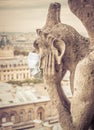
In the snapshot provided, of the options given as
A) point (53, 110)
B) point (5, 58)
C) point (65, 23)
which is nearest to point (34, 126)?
point (53, 110)

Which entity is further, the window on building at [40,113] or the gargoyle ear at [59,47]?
the window on building at [40,113]

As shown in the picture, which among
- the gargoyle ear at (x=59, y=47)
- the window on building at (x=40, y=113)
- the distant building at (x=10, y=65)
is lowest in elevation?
the window on building at (x=40, y=113)

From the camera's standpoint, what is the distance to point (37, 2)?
1.97 meters

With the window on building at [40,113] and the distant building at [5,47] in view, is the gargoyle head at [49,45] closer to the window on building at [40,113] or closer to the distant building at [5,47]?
the distant building at [5,47]

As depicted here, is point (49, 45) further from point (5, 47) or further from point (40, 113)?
point (40, 113)

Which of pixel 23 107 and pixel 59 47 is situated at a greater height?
pixel 59 47

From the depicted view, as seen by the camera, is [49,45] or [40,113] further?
[40,113]

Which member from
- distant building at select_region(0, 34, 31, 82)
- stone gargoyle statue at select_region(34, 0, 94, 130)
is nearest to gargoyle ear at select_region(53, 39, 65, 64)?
stone gargoyle statue at select_region(34, 0, 94, 130)

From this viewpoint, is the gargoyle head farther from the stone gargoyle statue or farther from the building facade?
the building facade

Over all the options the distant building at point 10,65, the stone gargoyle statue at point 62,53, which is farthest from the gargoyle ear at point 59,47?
the distant building at point 10,65

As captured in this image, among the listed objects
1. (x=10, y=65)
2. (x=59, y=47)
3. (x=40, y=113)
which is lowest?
(x=40, y=113)

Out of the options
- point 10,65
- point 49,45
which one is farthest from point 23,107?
point 49,45

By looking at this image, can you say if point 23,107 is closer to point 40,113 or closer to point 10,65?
point 40,113

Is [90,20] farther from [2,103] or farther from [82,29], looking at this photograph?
[2,103]
